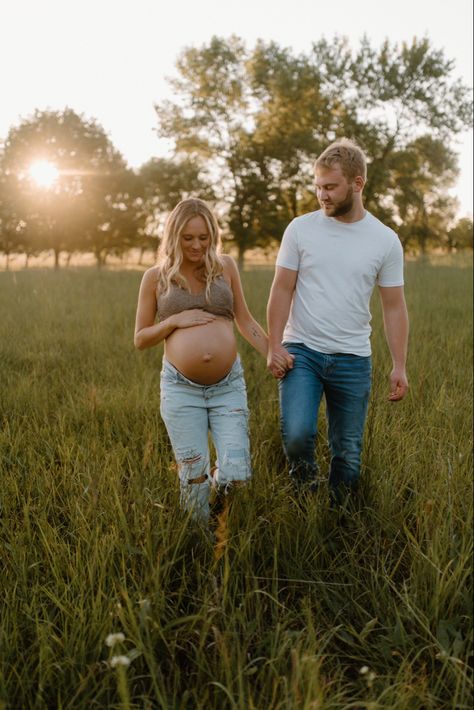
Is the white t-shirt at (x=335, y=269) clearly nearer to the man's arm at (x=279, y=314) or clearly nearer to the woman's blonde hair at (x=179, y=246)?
the man's arm at (x=279, y=314)

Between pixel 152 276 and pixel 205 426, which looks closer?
pixel 205 426

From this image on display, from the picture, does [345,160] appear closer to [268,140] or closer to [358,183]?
[358,183]

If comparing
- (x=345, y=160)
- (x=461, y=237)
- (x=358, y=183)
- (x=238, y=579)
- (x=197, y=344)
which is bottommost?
(x=238, y=579)

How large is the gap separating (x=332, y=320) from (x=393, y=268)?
1.56ft

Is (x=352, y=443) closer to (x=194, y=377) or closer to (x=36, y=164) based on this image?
(x=194, y=377)

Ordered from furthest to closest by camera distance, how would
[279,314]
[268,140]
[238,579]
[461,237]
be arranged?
[461,237] < [268,140] < [279,314] < [238,579]

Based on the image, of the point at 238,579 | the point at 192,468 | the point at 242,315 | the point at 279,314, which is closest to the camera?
the point at 238,579

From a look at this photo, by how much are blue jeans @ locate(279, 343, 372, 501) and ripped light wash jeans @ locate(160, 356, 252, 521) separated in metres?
0.25

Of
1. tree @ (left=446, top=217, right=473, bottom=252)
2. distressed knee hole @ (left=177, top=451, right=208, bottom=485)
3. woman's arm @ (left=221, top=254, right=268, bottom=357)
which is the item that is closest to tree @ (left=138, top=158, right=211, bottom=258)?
woman's arm @ (left=221, top=254, right=268, bottom=357)

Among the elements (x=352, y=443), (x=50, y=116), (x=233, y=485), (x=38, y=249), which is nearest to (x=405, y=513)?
(x=352, y=443)

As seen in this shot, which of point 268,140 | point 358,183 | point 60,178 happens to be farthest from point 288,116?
point 358,183

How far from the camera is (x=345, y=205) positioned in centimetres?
301

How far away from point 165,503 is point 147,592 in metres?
0.58

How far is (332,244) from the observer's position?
10.2ft
